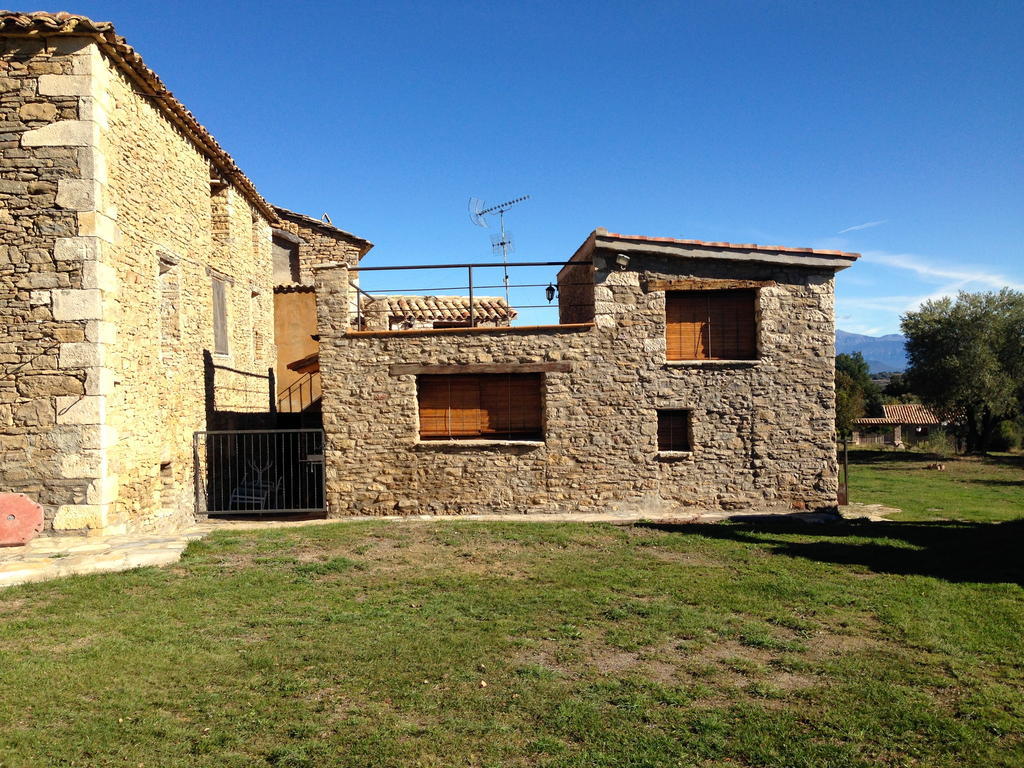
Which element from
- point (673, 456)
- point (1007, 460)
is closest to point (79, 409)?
point (673, 456)

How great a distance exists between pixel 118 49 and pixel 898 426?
4820cm

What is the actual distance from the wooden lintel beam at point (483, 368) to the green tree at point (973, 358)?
27602 mm

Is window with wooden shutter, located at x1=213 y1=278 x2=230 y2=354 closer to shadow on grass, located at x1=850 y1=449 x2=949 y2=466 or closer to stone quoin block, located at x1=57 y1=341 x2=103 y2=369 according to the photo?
stone quoin block, located at x1=57 y1=341 x2=103 y2=369

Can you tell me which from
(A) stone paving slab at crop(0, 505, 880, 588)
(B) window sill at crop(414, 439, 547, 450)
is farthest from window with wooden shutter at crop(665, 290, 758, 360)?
(B) window sill at crop(414, 439, 547, 450)

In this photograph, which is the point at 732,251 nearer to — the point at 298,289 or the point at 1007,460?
the point at 298,289

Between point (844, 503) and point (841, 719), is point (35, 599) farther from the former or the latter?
point (844, 503)

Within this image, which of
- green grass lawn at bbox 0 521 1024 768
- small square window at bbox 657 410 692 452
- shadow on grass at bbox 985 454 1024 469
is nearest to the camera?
green grass lawn at bbox 0 521 1024 768

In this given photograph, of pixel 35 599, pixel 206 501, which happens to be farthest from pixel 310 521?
pixel 35 599

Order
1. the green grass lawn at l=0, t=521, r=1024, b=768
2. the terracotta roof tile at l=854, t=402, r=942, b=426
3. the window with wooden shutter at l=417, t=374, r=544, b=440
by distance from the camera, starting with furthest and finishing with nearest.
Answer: the terracotta roof tile at l=854, t=402, r=942, b=426
the window with wooden shutter at l=417, t=374, r=544, b=440
the green grass lawn at l=0, t=521, r=1024, b=768

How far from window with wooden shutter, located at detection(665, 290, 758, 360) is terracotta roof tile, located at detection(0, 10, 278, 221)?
30.7 feet

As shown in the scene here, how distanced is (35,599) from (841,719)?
7228mm

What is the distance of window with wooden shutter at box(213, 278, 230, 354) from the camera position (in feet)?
48.3

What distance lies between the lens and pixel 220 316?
1496 centimetres

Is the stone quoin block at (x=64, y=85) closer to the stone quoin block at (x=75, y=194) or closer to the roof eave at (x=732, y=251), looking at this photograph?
the stone quoin block at (x=75, y=194)
